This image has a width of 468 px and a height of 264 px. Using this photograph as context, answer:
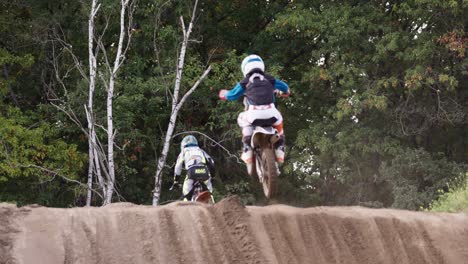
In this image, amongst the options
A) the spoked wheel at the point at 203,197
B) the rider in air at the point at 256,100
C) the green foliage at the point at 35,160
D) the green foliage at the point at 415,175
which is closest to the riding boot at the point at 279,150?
the rider in air at the point at 256,100

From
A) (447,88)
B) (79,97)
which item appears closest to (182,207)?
(447,88)

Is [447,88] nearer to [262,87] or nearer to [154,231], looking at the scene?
[262,87]

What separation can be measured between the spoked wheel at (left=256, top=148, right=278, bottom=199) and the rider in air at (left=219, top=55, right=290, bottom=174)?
280mm

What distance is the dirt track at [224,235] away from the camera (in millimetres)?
9594

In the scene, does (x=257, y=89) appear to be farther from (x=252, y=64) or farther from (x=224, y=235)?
(x=224, y=235)

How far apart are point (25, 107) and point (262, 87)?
19452mm

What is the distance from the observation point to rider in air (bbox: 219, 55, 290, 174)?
1112 centimetres

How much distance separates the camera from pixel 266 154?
432 inches

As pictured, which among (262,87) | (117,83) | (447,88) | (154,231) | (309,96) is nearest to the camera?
(154,231)

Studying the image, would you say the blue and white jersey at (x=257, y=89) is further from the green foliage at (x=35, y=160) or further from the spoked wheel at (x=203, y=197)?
the green foliage at (x=35, y=160)

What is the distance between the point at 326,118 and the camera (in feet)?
86.2

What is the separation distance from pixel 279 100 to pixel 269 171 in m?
17.2

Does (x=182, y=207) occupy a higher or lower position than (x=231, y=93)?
lower

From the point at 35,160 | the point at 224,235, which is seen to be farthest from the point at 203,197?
the point at 35,160
